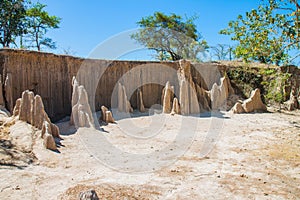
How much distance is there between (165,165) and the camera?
15.0ft

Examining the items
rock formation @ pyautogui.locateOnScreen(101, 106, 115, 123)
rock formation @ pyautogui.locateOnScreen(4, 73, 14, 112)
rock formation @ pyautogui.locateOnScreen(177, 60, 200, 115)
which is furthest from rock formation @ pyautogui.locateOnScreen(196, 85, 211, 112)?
rock formation @ pyautogui.locateOnScreen(4, 73, 14, 112)

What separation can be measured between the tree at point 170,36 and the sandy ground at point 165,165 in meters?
14.3

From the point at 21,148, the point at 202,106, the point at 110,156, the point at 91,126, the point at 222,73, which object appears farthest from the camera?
the point at 222,73

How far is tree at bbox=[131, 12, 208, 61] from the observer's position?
2088cm

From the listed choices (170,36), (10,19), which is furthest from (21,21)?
(170,36)

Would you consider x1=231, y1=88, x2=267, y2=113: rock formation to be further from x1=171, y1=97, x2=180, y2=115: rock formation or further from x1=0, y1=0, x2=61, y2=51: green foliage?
x1=0, y1=0, x2=61, y2=51: green foliage

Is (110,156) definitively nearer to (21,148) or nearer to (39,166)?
(39,166)

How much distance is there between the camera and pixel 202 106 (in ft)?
37.0

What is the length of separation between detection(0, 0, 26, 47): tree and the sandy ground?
13.7 metres

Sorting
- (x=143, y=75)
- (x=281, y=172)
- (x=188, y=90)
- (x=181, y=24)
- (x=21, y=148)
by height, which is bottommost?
(x=281, y=172)

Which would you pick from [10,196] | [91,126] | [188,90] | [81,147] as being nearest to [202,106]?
[188,90]

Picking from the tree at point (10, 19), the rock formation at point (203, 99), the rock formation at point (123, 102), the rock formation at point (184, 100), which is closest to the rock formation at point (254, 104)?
the rock formation at point (203, 99)

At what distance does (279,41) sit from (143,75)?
22.2ft

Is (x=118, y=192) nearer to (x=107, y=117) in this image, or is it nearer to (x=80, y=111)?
(x=80, y=111)
